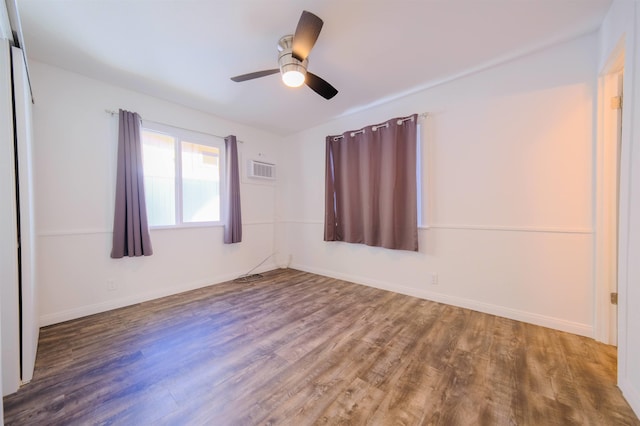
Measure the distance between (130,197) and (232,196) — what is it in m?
1.28


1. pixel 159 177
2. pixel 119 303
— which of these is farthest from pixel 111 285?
pixel 159 177

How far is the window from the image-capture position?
3.05m

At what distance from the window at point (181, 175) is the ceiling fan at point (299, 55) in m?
1.69

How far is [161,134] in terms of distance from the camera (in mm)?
3154

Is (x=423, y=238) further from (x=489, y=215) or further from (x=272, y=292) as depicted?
(x=272, y=292)

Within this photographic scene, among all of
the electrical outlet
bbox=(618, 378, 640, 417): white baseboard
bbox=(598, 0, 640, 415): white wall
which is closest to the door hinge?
bbox=(598, 0, 640, 415): white wall

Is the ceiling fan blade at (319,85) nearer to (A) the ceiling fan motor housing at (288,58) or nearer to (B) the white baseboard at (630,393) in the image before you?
(A) the ceiling fan motor housing at (288,58)

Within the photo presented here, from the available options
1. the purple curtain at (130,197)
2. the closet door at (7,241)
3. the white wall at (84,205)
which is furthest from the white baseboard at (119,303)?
the closet door at (7,241)

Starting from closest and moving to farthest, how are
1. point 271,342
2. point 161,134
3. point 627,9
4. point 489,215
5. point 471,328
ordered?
point 627,9 → point 271,342 → point 471,328 → point 489,215 → point 161,134

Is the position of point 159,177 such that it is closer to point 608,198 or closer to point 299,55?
point 299,55

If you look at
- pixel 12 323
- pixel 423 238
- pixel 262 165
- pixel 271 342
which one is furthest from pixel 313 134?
pixel 12 323

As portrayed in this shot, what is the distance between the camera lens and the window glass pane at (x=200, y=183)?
339 cm

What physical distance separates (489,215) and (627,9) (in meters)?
1.66

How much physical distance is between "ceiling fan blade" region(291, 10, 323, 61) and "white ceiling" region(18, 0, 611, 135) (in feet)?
Result: 0.59
